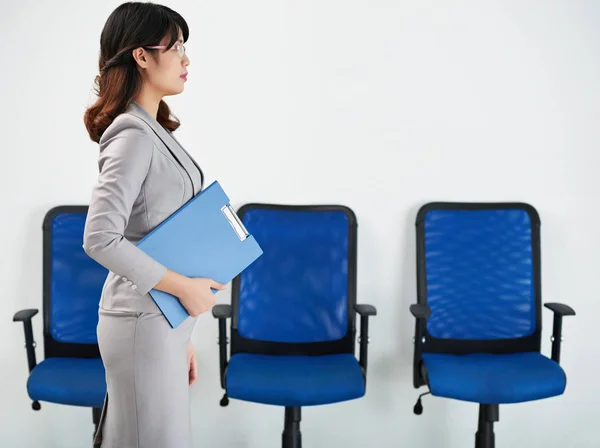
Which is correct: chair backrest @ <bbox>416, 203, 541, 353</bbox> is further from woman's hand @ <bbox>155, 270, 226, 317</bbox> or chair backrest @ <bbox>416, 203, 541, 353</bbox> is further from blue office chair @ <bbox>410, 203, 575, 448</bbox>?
woman's hand @ <bbox>155, 270, 226, 317</bbox>

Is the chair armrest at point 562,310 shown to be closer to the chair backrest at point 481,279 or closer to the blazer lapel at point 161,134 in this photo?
the chair backrest at point 481,279

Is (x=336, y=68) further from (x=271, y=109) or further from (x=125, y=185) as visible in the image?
(x=125, y=185)

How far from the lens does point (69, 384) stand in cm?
204

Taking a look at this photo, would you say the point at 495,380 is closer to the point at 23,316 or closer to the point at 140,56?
the point at 140,56

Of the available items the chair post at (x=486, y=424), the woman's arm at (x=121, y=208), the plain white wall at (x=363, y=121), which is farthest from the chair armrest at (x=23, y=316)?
the chair post at (x=486, y=424)

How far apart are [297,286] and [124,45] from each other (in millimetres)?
1277

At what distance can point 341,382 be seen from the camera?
2.00m

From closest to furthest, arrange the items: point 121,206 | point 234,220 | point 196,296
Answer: point 121,206 < point 196,296 < point 234,220

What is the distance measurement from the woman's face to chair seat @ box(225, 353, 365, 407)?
3.45 ft

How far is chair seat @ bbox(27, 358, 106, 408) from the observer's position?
6.56ft

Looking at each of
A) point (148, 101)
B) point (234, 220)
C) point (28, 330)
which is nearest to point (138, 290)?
point (234, 220)

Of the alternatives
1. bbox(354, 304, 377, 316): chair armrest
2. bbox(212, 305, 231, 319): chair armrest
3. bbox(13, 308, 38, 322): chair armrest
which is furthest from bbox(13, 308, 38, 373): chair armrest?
bbox(354, 304, 377, 316): chair armrest

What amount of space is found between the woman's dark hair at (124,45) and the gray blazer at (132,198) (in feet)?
0.14

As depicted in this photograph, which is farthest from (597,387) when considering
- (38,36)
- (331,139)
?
(38,36)
